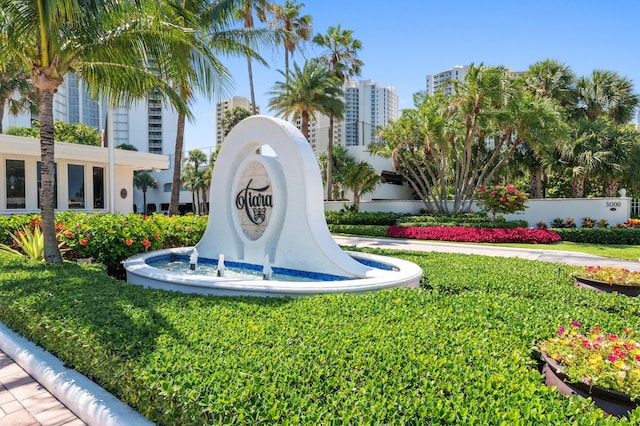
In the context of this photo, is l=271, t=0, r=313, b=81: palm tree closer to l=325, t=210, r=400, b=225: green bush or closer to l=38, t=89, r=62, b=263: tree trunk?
l=325, t=210, r=400, b=225: green bush

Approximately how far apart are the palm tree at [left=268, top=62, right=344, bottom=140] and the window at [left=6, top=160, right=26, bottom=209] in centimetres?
1630

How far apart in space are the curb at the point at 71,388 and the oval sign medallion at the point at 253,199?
5.90 m

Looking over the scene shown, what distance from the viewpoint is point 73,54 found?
8836 millimetres

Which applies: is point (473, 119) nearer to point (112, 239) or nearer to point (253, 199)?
point (253, 199)

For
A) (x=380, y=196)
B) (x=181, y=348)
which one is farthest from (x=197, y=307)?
(x=380, y=196)

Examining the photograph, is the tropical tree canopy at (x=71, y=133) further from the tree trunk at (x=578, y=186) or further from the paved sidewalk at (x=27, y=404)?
the tree trunk at (x=578, y=186)

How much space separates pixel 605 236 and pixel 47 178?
948 inches

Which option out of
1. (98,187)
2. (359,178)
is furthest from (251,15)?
(98,187)

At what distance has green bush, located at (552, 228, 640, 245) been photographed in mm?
20328

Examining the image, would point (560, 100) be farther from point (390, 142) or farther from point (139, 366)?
point (139, 366)

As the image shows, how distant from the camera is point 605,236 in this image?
821 inches

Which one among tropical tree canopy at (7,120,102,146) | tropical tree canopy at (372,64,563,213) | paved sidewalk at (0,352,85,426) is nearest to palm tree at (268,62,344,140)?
tropical tree canopy at (372,64,563,213)

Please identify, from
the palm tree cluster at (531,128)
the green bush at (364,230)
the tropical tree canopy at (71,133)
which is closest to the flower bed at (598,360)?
the palm tree cluster at (531,128)

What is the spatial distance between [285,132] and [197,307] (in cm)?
512
